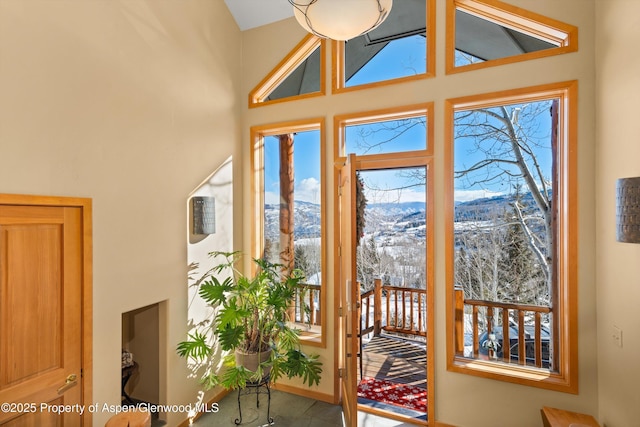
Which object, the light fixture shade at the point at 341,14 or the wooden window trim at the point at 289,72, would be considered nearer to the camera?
the light fixture shade at the point at 341,14

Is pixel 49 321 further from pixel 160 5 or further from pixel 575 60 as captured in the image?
pixel 575 60

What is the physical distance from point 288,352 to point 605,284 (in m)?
2.57

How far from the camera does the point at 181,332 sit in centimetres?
293

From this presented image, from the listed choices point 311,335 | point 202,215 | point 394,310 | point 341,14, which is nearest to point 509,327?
point 394,310

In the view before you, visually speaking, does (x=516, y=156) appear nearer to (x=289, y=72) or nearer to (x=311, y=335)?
(x=289, y=72)

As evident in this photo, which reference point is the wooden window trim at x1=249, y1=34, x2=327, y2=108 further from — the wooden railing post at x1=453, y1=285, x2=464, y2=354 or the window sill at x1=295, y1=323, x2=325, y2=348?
the window sill at x1=295, y1=323, x2=325, y2=348

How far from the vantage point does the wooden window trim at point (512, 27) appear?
2.50m

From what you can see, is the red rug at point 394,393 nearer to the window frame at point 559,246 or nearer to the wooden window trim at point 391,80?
the window frame at point 559,246

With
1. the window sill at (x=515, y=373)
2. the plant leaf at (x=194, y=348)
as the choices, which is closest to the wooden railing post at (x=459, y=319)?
the window sill at (x=515, y=373)

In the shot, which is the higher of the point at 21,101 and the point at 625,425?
the point at 21,101

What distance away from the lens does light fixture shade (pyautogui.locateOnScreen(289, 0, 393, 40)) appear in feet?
4.77

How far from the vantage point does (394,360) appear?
3488mm

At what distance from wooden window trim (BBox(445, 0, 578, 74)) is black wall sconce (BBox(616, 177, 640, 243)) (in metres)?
1.33

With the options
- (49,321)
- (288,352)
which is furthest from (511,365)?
(49,321)
